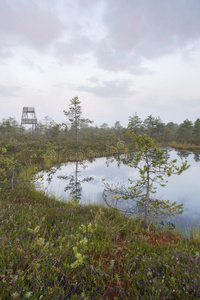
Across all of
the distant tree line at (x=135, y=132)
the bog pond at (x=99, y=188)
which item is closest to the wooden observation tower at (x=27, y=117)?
the distant tree line at (x=135, y=132)

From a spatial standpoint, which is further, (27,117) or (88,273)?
(27,117)

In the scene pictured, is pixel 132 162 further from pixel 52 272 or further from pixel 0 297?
pixel 0 297

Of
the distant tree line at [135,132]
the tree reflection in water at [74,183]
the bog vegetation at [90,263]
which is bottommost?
the tree reflection in water at [74,183]

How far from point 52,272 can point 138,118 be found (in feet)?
114

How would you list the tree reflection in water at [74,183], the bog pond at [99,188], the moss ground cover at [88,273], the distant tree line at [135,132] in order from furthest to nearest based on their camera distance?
the distant tree line at [135,132], the tree reflection in water at [74,183], the bog pond at [99,188], the moss ground cover at [88,273]

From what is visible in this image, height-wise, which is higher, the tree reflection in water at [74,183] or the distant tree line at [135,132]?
the distant tree line at [135,132]

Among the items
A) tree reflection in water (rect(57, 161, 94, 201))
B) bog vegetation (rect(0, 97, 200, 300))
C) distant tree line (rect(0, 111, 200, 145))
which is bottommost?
tree reflection in water (rect(57, 161, 94, 201))

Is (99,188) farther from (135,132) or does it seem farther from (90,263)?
(135,132)

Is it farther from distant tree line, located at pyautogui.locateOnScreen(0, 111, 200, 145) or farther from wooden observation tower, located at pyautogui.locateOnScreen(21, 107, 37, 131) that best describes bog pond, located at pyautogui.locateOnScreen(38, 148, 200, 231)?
wooden observation tower, located at pyautogui.locateOnScreen(21, 107, 37, 131)

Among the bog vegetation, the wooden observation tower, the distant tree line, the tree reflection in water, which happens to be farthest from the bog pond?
the wooden observation tower

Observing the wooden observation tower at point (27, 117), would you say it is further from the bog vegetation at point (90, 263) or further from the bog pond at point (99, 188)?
the bog vegetation at point (90, 263)

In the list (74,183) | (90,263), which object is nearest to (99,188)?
(74,183)

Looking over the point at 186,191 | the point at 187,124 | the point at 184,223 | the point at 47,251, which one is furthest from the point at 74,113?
the point at 187,124

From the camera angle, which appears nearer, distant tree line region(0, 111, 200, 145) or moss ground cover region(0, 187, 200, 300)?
moss ground cover region(0, 187, 200, 300)
